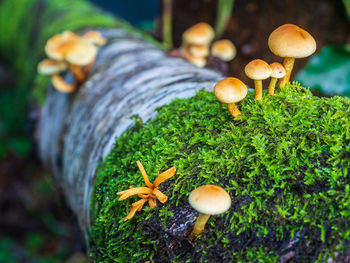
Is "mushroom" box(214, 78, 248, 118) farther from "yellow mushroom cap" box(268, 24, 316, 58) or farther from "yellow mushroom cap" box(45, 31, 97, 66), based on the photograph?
"yellow mushroom cap" box(45, 31, 97, 66)

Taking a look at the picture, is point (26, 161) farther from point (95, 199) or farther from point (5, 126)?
point (95, 199)

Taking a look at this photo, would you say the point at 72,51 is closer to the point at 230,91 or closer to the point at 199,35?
the point at 199,35

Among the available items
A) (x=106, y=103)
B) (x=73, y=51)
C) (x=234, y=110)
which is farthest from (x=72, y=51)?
(x=234, y=110)

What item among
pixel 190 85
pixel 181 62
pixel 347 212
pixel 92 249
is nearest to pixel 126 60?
pixel 181 62

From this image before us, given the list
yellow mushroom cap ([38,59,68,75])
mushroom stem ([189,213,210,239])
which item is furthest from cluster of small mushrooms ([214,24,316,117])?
yellow mushroom cap ([38,59,68,75])

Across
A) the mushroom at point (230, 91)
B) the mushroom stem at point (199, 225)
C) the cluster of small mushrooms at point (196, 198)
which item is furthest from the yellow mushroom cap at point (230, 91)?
the mushroom stem at point (199, 225)

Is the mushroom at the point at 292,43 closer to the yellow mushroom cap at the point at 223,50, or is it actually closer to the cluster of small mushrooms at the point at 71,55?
the cluster of small mushrooms at the point at 71,55

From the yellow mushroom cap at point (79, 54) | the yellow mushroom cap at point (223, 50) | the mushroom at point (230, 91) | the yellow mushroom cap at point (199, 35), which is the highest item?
the yellow mushroom cap at point (223, 50)
